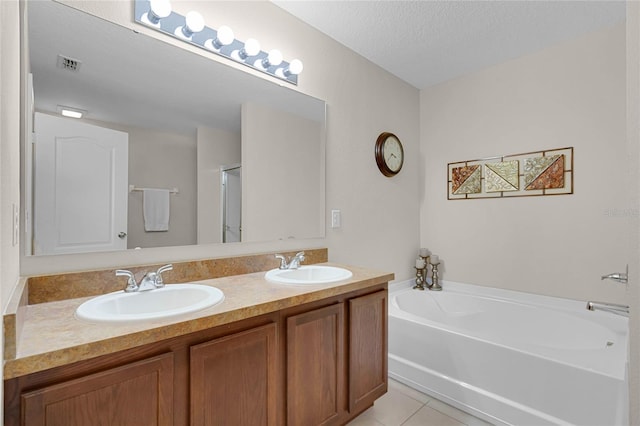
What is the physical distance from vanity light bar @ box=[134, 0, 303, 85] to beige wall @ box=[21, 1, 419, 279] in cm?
5

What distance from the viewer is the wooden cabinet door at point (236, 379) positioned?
1.06 m

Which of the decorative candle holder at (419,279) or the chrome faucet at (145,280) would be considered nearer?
the chrome faucet at (145,280)

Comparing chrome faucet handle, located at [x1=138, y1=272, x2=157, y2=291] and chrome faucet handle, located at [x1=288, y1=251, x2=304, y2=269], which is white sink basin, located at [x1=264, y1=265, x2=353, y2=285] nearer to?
chrome faucet handle, located at [x1=288, y1=251, x2=304, y2=269]

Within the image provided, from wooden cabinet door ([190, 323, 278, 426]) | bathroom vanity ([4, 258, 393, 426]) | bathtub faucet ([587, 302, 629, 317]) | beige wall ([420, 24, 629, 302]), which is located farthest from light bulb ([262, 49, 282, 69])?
bathtub faucet ([587, 302, 629, 317])

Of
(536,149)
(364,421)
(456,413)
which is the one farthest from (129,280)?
(536,149)

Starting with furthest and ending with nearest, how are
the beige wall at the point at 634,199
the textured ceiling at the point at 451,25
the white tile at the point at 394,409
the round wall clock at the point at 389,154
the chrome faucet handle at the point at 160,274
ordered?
the round wall clock at the point at 389,154 → the textured ceiling at the point at 451,25 → the white tile at the point at 394,409 → the chrome faucet handle at the point at 160,274 → the beige wall at the point at 634,199

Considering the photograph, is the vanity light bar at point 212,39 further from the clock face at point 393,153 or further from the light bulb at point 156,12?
the clock face at point 393,153

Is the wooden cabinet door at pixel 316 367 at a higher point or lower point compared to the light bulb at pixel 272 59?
lower

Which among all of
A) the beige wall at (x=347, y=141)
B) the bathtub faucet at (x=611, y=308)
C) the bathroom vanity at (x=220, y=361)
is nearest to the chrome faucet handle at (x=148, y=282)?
the beige wall at (x=347, y=141)

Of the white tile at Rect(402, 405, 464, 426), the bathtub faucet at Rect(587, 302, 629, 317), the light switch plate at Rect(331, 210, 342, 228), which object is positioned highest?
the light switch plate at Rect(331, 210, 342, 228)

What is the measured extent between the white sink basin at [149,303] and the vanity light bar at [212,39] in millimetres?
1225

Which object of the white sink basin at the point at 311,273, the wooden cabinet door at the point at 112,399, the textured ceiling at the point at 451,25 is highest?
the textured ceiling at the point at 451,25

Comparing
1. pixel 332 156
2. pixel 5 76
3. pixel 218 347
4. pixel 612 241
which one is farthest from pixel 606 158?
pixel 5 76

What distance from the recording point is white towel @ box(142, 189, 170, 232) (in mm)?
1476
